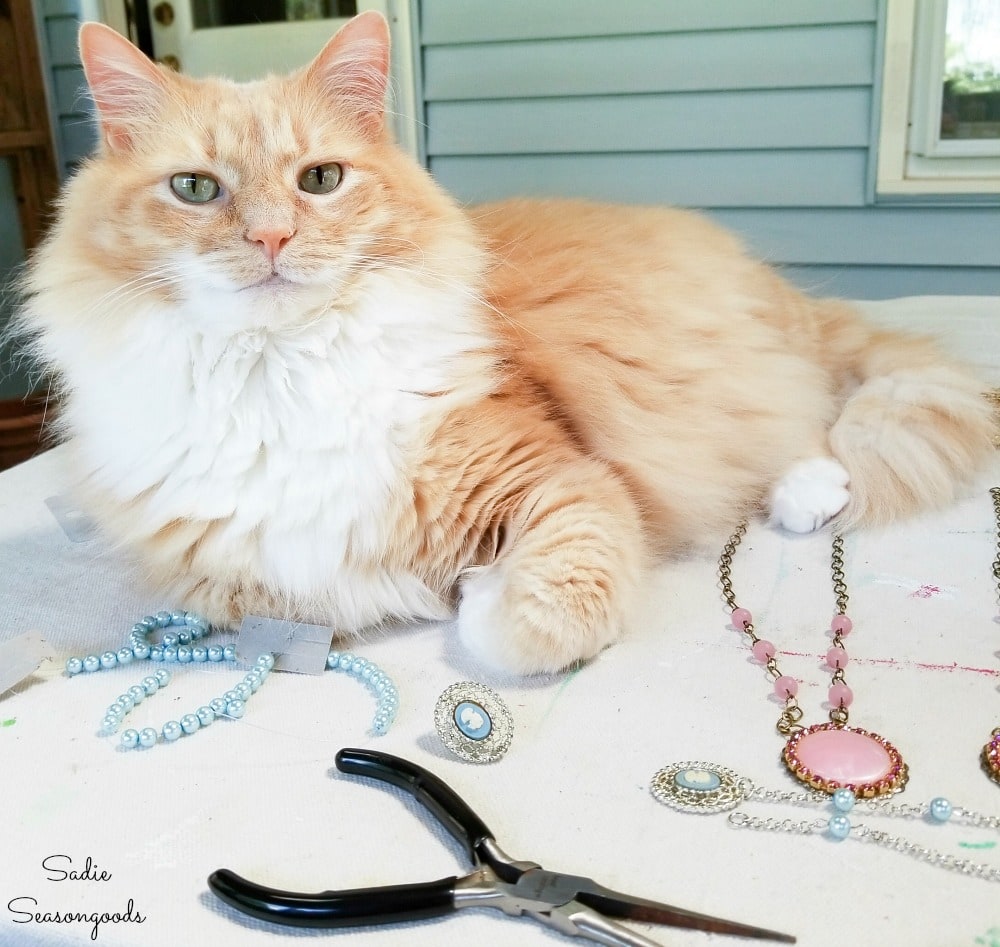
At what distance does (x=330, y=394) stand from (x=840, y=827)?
2.51 ft

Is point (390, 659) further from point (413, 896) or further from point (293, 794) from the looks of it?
point (413, 896)

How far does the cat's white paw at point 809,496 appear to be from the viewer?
150 cm

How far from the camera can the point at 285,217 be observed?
1159mm

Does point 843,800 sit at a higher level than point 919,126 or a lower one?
lower

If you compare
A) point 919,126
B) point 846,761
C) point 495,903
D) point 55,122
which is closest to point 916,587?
point 846,761

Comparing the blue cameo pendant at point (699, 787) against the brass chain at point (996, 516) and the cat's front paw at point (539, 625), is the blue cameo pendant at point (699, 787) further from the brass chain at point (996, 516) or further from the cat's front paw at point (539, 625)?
the brass chain at point (996, 516)

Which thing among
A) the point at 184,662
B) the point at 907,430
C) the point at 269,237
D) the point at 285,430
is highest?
the point at 269,237

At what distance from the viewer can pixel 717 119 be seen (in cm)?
259

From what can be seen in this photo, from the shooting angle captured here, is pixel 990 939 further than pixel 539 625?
No

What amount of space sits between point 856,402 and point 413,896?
4.15 ft

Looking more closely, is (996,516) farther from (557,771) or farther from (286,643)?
(286,643)

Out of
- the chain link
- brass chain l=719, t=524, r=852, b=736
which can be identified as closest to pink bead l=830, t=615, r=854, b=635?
brass chain l=719, t=524, r=852, b=736

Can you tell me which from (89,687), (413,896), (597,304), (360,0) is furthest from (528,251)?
(360,0)

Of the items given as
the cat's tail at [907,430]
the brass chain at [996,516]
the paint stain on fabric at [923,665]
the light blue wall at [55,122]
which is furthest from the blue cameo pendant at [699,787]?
the light blue wall at [55,122]
